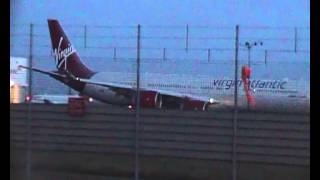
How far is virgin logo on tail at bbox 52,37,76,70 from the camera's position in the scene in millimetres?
6688

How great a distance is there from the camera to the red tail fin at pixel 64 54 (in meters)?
6.64

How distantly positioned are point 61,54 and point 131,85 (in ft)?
2.53

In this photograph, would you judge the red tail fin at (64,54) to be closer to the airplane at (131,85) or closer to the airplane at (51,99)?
the airplane at (131,85)

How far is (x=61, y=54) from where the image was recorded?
6.79 meters

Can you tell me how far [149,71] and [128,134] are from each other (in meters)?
0.68

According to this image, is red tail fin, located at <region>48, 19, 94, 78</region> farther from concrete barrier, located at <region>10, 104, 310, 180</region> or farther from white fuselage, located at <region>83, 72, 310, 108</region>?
concrete barrier, located at <region>10, 104, 310, 180</region>

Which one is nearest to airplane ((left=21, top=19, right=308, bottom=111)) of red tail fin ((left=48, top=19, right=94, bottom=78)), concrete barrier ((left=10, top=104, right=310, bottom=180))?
red tail fin ((left=48, top=19, right=94, bottom=78))

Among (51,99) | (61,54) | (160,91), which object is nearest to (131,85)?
(160,91)

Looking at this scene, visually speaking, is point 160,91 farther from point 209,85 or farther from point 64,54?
point 64,54

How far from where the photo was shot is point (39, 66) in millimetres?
6895

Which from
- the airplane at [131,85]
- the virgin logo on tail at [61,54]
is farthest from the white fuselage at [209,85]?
the virgin logo on tail at [61,54]

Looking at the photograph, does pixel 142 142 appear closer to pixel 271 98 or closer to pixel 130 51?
pixel 130 51
